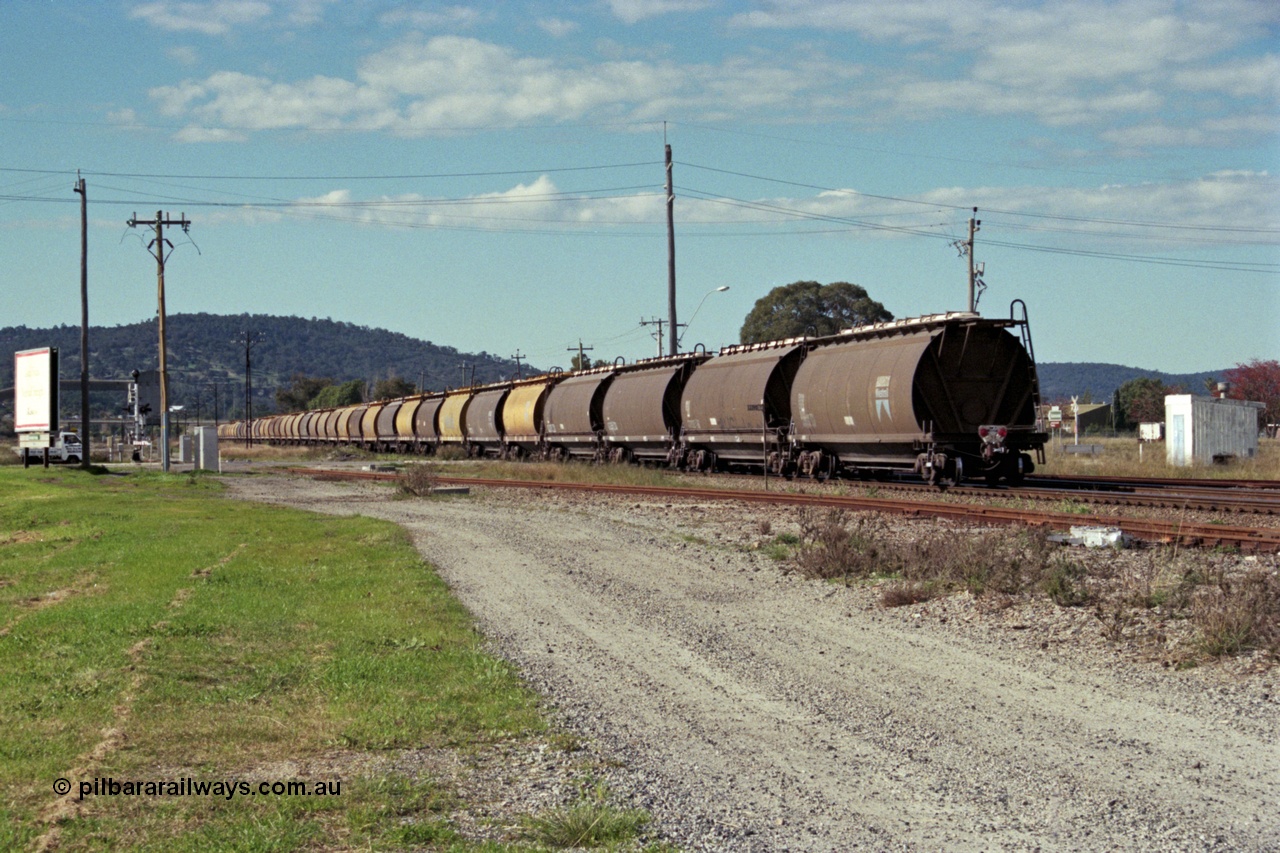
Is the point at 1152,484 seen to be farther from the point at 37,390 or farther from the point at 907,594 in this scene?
the point at 37,390

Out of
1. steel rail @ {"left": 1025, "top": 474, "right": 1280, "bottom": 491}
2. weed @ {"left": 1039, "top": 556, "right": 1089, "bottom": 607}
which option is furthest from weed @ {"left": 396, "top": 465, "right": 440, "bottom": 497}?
weed @ {"left": 1039, "top": 556, "right": 1089, "bottom": 607}

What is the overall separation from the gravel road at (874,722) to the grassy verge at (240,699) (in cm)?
86

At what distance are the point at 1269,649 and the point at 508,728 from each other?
5721mm

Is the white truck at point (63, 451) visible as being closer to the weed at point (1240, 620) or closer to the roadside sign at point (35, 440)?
the roadside sign at point (35, 440)

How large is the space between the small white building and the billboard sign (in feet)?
143

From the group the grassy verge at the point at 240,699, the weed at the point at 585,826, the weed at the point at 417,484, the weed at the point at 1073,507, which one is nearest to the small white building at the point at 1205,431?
the weed at the point at 1073,507

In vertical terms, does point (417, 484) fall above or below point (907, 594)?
above

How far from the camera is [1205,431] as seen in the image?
117 ft

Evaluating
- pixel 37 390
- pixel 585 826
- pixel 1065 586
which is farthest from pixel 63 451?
pixel 585 826

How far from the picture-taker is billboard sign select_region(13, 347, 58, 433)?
1965 inches

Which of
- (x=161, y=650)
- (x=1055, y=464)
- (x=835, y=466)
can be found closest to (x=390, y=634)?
(x=161, y=650)

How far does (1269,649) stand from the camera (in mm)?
8703

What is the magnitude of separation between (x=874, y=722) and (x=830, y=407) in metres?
19.9

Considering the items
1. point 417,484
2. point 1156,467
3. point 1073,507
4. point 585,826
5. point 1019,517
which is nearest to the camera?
point 585,826
